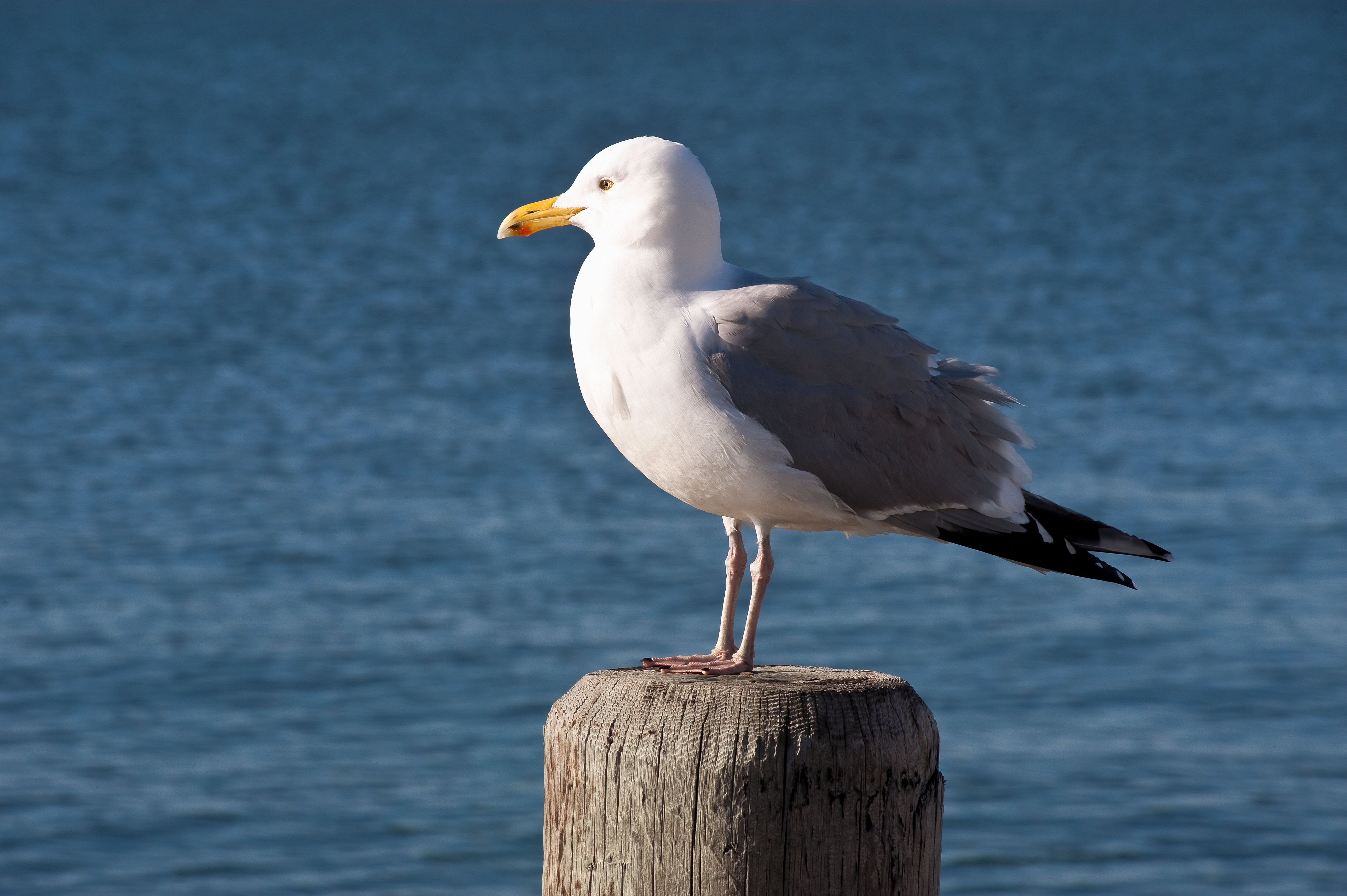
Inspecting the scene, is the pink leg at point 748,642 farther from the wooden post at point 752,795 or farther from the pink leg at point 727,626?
the wooden post at point 752,795

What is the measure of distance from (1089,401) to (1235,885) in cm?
976

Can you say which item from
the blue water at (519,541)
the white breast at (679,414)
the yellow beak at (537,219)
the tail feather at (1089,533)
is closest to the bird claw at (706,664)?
the white breast at (679,414)

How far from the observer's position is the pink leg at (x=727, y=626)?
160 inches

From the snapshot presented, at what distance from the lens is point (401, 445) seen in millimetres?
16844

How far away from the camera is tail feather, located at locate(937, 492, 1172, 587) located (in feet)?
13.5

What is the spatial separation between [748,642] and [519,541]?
398 inches

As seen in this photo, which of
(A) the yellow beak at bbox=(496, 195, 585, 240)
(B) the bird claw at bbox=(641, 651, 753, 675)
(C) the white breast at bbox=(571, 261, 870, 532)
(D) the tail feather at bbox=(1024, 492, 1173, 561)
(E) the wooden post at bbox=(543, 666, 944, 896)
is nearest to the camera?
(E) the wooden post at bbox=(543, 666, 944, 896)

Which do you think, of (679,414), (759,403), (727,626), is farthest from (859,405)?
(727,626)

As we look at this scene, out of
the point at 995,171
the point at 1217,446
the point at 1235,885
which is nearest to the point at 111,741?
the point at 1235,885

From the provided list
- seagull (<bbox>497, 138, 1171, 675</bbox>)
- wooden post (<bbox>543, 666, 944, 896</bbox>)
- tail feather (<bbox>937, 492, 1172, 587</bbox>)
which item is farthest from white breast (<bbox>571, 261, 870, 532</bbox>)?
wooden post (<bbox>543, 666, 944, 896</bbox>)

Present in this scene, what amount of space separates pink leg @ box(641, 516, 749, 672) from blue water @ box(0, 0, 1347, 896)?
17.3ft

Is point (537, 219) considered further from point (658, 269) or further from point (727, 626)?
point (727, 626)

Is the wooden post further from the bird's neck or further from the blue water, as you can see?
the blue water

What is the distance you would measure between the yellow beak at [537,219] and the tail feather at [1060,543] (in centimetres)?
127
